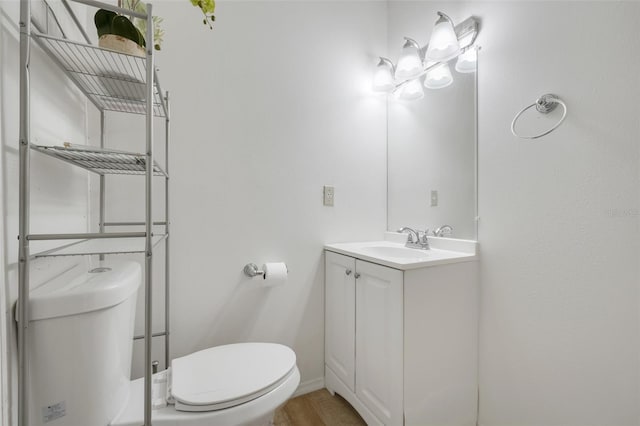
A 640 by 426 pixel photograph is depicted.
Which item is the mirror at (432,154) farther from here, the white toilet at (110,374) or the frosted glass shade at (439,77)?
the white toilet at (110,374)

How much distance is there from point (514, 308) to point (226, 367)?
3.80 feet

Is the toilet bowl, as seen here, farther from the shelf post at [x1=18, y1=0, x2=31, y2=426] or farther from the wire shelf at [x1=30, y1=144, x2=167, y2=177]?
the wire shelf at [x1=30, y1=144, x2=167, y2=177]

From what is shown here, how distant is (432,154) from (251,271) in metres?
1.17

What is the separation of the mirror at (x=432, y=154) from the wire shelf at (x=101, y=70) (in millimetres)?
1334

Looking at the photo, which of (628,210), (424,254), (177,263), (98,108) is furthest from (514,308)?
(98,108)

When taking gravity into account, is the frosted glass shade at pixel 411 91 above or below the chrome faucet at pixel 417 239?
above

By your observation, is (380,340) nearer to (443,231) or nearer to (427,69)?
(443,231)

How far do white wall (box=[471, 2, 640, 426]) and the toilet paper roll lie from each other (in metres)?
0.94

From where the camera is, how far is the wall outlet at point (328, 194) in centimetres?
161

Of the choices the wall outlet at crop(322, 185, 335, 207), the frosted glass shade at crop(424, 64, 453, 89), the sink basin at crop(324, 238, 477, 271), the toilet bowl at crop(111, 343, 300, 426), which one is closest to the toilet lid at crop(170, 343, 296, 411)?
the toilet bowl at crop(111, 343, 300, 426)

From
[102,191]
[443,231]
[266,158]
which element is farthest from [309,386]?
[102,191]

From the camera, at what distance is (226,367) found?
98 cm

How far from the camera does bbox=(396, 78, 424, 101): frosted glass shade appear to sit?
1.61 meters

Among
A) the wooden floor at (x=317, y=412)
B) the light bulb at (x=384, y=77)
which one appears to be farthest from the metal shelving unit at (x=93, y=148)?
the light bulb at (x=384, y=77)
